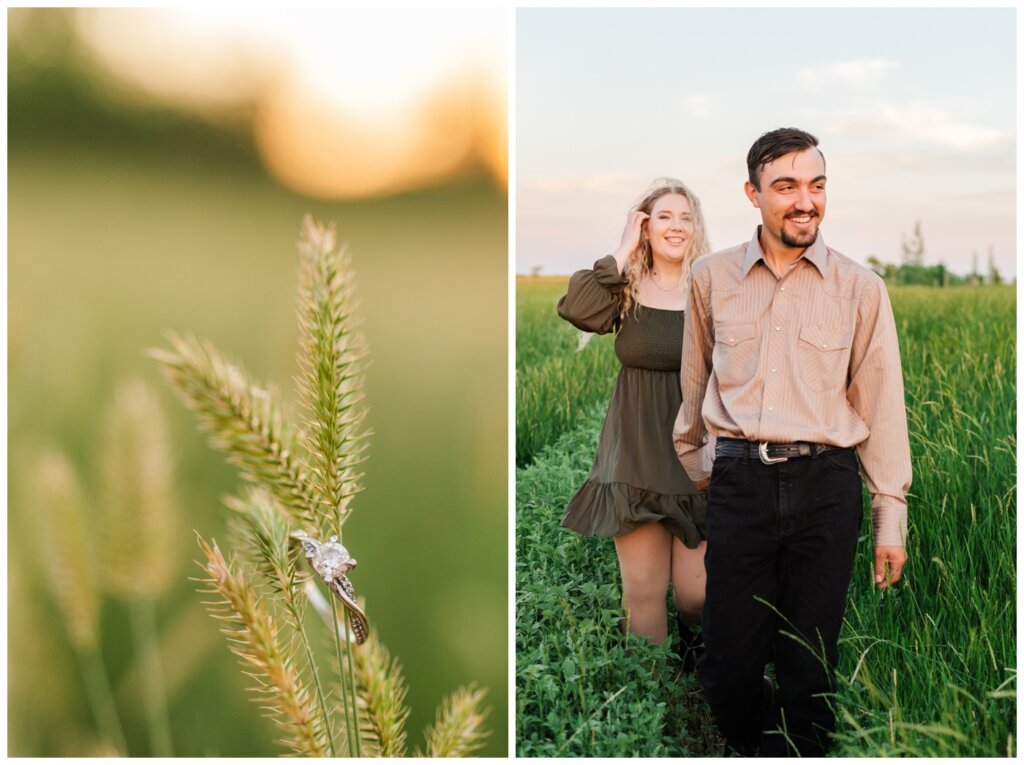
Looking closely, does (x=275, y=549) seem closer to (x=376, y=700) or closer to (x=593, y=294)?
(x=376, y=700)

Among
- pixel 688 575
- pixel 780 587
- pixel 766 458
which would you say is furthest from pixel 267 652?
pixel 688 575

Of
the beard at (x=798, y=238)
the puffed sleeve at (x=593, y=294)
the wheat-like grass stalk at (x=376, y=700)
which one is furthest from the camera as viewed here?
the puffed sleeve at (x=593, y=294)

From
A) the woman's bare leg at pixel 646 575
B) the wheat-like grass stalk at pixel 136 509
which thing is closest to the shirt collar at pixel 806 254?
the woman's bare leg at pixel 646 575

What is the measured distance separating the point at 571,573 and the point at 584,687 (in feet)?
1.44

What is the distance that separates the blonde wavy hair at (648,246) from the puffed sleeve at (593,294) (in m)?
0.06

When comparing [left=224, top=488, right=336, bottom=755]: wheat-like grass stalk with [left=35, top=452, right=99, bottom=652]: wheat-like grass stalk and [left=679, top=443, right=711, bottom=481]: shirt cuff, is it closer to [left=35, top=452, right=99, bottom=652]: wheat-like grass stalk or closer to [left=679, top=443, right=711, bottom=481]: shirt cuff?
[left=35, top=452, right=99, bottom=652]: wheat-like grass stalk

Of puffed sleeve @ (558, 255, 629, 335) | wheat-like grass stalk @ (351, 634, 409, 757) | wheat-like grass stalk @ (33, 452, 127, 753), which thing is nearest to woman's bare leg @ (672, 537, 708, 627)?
puffed sleeve @ (558, 255, 629, 335)

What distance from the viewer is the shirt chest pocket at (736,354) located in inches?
86.9

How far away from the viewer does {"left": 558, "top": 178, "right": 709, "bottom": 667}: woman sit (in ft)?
8.48

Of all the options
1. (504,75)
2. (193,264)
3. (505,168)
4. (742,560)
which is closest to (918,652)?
(742,560)

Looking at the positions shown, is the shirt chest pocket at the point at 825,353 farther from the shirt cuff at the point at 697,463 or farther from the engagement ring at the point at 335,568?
the engagement ring at the point at 335,568

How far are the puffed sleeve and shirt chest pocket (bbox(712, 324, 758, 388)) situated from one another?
1.30 feet

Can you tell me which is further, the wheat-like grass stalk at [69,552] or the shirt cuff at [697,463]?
the shirt cuff at [697,463]

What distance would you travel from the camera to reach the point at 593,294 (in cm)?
256
